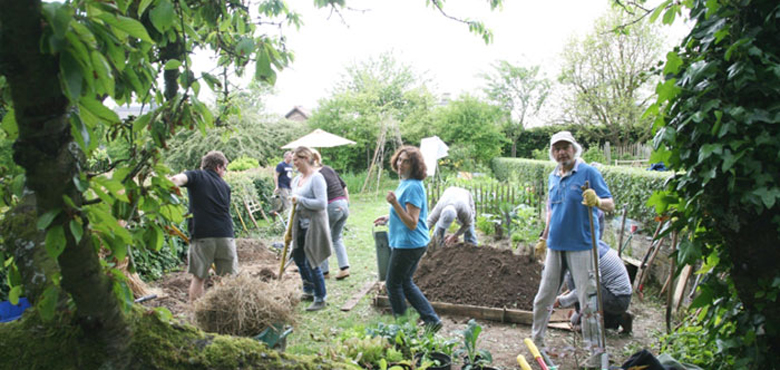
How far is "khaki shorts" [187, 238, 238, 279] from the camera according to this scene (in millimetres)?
4641

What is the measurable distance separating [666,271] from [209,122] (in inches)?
226

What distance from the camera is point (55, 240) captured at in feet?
2.96

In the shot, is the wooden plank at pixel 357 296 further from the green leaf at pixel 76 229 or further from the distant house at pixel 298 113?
the distant house at pixel 298 113

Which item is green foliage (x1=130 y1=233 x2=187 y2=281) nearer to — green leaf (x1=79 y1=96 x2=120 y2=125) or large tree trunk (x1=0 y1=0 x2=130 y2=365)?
large tree trunk (x1=0 y1=0 x2=130 y2=365)

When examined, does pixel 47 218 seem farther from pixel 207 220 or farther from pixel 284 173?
pixel 284 173

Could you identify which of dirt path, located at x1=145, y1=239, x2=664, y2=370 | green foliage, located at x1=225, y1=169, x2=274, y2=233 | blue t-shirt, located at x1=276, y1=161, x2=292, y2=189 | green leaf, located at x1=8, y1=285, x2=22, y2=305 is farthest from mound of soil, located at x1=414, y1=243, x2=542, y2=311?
green foliage, located at x1=225, y1=169, x2=274, y2=233

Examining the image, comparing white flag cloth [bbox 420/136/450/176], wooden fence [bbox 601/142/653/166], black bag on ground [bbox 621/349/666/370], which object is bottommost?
black bag on ground [bbox 621/349/666/370]

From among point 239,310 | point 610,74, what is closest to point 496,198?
point 239,310

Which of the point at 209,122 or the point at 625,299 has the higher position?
the point at 209,122

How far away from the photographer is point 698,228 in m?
1.99

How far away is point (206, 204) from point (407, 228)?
2.19m

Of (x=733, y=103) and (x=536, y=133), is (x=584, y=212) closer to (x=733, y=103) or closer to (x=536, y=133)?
(x=733, y=103)

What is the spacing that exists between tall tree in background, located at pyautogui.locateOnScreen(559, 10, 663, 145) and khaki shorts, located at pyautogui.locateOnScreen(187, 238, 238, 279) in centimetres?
1940

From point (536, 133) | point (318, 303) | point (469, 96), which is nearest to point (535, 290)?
point (318, 303)
